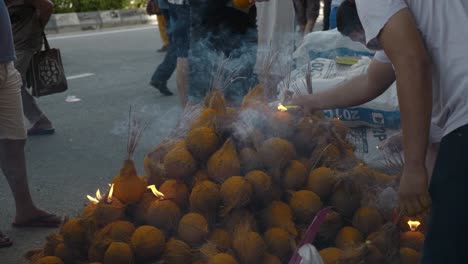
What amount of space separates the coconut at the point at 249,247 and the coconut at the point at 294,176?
257 millimetres

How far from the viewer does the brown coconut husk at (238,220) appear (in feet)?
8.64

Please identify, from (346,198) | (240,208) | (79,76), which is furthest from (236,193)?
(79,76)

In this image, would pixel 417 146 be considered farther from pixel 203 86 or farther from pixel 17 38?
pixel 17 38

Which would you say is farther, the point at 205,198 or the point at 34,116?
the point at 34,116

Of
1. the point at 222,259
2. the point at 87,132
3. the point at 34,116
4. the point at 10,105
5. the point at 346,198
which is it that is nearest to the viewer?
the point at 222,259

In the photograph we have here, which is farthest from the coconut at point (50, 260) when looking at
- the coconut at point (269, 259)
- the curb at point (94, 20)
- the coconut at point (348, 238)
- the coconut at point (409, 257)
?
the curb at point (94, 20)

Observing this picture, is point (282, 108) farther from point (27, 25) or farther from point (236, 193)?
point (27, 25)

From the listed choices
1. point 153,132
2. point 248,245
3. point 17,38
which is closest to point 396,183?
point 248,245

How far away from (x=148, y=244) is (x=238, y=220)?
0.33 m

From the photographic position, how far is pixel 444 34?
6.60ft

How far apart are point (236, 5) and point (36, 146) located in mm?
2080

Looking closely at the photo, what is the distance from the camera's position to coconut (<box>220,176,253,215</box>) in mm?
2617

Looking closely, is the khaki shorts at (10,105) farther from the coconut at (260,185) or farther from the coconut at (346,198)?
the coconut at (346,198)

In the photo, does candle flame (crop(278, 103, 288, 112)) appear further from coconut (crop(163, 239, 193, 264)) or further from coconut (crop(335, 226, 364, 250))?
coconut (crop(163, 239, 193, 264))
